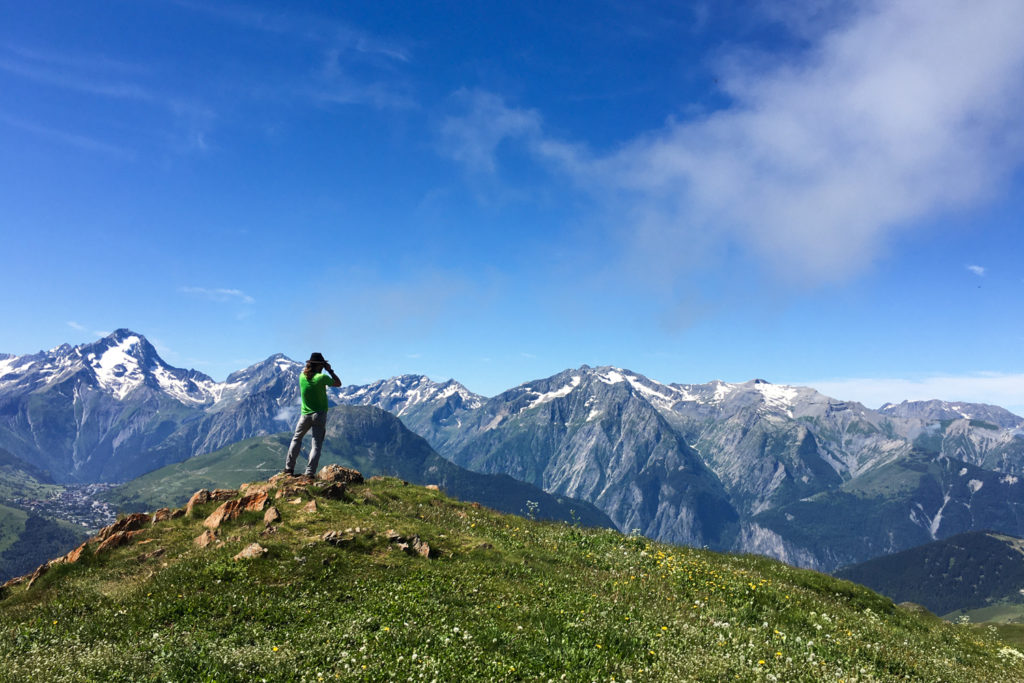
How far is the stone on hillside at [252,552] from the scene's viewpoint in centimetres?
1549

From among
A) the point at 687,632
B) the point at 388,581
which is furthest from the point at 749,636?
the point at 388,581

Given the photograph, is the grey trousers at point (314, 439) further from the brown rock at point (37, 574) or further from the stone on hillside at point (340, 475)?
the brown rock at point (37, 574)

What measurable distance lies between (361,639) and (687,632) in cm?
849

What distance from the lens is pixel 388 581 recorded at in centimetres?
1512

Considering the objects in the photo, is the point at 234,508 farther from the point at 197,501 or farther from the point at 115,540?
the point at 115,540

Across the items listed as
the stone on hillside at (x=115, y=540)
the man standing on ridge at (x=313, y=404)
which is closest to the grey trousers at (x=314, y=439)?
the man standing on ridge at (x=313, y=404)

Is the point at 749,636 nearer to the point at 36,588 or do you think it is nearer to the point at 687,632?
the point at 687,632

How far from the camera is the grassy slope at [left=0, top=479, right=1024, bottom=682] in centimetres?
1069

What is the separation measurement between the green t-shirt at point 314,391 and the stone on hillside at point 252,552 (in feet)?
26.5

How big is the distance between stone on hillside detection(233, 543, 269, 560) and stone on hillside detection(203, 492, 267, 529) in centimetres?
362

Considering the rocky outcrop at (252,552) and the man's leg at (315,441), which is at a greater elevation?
the man's leg at (315,441)

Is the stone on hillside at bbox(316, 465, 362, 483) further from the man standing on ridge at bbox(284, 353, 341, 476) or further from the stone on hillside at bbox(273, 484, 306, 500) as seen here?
the stone on hillside at bbox(273, 484, 306, 500)

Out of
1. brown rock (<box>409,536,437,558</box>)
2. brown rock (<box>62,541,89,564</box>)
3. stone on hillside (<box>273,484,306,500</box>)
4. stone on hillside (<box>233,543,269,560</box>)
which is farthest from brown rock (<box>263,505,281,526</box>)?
brown rock (<box>62,541,89,564</box>)

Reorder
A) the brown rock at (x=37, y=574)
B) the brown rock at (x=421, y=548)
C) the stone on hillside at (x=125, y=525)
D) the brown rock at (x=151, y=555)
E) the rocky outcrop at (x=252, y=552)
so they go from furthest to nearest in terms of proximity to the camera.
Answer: the stone on hillside at (x=125, y=525) < the brown rock at (x=421, y=548) < the brown rock at (x=151, y=555) < the brown rock at (x=37, y=574) < the rocky outcrop at (x=252, y=552)
